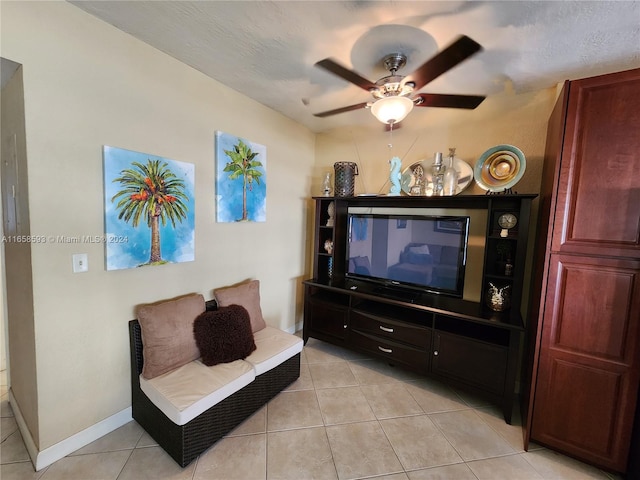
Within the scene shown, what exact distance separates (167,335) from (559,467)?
2607 mm

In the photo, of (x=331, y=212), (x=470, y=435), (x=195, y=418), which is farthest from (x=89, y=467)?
(x=331, y=212)

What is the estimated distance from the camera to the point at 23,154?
4.53ft

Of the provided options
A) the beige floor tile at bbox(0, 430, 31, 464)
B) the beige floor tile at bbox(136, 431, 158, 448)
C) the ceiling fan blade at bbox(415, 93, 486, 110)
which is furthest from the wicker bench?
the ceiling fan blade at bbox(415, 93, 486, 110)

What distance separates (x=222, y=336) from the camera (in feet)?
6.26

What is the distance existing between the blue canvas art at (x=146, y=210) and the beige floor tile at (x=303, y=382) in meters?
1.41

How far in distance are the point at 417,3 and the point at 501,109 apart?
4.81ft

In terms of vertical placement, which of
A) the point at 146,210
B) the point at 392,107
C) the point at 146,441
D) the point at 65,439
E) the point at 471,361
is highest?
the point at 392,107

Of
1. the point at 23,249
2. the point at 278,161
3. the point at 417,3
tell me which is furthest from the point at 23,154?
the point at 417,3

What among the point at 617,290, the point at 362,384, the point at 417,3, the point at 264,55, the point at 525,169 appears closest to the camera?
the point at 417,3

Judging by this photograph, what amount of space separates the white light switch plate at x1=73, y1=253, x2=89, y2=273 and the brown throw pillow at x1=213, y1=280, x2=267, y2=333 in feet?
2.89

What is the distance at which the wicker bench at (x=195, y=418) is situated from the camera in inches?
59.7

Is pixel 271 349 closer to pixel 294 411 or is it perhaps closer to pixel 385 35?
pixel 294 411

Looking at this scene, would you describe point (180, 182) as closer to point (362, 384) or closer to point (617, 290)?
point (362, 384)

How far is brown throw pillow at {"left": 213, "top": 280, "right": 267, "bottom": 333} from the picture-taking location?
2223 millimetres
